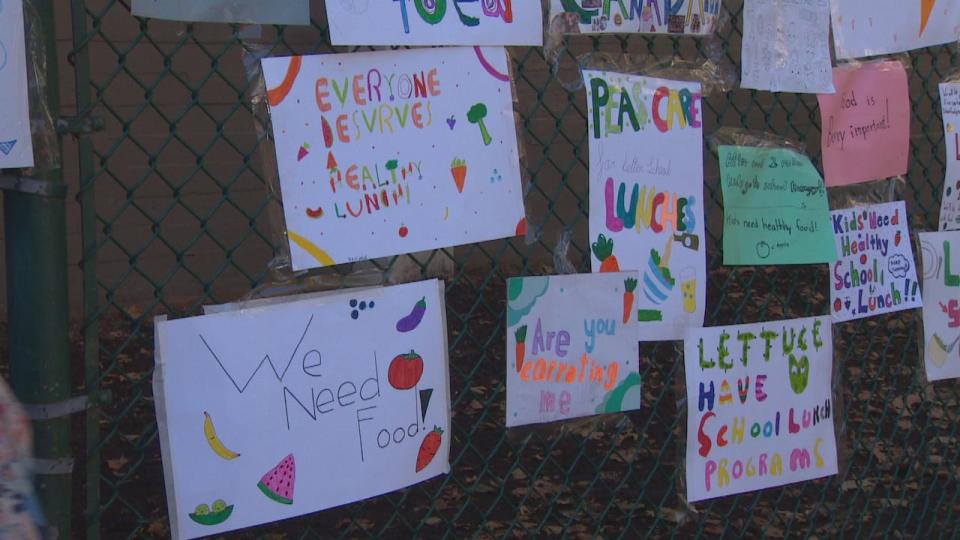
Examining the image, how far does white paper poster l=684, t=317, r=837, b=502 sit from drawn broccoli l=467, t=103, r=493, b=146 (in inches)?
30.3

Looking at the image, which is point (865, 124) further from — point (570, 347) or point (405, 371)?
point (405, 371)

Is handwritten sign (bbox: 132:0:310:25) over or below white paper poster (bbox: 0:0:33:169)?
over

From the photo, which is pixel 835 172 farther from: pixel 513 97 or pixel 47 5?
pixel 47 5

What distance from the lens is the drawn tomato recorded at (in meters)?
2.02

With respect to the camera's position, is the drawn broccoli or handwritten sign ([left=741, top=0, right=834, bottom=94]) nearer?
the drawn broccoli

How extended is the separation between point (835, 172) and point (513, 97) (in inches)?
43.2

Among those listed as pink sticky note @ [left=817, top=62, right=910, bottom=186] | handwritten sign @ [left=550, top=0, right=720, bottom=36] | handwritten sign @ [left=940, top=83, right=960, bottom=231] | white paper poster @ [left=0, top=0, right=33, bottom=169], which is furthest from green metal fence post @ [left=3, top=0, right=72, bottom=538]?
handwritten sign @ [left=940, top=83, right=960, bottom=231]

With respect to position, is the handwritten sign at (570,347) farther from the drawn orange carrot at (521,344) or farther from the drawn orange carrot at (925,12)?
the drawn orange carrot at (925,12)

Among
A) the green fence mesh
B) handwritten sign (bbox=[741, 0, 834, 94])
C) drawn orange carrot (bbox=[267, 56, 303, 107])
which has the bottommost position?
the green fence mesh

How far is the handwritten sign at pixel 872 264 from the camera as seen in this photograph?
9.22 ft

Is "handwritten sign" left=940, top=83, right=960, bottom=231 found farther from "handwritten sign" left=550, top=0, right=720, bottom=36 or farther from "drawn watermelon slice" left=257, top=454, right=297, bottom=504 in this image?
"drawn watermelon slice" left=257, top=454, right=297, bottom=504

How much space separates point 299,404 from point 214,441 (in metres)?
0.17

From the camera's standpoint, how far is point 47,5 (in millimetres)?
1645

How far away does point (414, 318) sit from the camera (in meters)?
2.04
